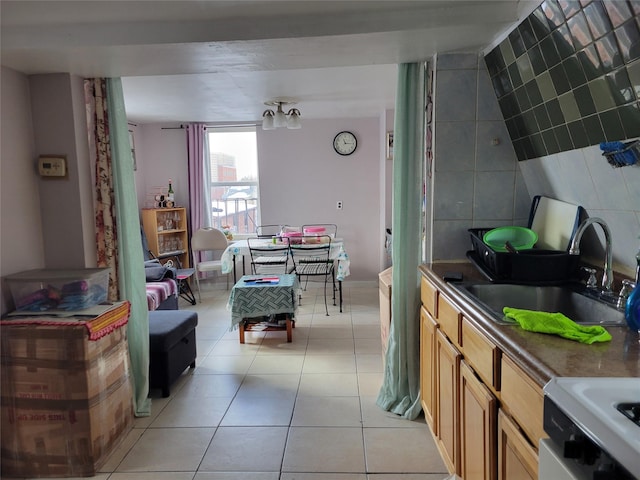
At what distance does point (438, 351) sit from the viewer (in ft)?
6.23

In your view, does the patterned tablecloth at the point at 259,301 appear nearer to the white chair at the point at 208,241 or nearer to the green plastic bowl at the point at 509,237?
the white chair at the point at 208,241

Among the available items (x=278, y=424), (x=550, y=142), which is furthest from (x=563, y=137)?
(x=278, y=424)

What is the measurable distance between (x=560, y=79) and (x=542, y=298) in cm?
85

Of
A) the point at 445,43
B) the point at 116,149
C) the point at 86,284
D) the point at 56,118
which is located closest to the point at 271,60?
the point at 445,43

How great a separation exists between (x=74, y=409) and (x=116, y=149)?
1.39m

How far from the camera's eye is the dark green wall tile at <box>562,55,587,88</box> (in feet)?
4.75

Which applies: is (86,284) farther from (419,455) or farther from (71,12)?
(419,455)

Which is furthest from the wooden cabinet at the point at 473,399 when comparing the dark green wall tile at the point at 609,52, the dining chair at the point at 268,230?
the dining chair at the point at 268,230

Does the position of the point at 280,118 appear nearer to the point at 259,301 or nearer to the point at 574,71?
the point at 259,301

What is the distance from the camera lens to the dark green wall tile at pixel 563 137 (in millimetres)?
1692

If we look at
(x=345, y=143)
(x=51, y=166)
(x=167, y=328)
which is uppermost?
(x=345, y=143)

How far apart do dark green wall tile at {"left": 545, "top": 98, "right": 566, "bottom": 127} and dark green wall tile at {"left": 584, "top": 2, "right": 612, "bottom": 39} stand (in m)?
0.38

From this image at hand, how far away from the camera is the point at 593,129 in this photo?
4.99ft

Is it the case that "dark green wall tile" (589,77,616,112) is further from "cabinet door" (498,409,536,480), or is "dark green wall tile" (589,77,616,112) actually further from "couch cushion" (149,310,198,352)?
"couch cushion" (149,310,198,352)
